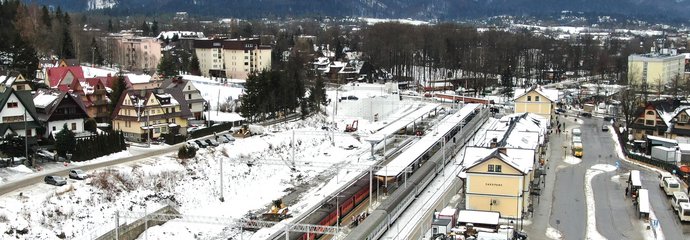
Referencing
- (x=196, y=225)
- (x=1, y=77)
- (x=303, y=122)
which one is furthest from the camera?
(x=303, y=122)

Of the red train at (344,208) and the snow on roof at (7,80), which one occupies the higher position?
the snow on roof at (7,80)

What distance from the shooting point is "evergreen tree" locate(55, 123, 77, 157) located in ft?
74.5

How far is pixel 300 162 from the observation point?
26062mm

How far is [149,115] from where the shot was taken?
2747 centimetres

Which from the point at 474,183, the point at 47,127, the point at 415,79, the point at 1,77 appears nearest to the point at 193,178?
the point at 47,127

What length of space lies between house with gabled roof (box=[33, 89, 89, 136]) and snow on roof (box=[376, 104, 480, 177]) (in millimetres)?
11884

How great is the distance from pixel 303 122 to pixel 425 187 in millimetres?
11941

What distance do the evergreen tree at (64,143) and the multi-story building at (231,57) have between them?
26.5m

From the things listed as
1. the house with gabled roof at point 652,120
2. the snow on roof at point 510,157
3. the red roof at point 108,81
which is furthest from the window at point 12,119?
the house with gabled roof at point 652,120

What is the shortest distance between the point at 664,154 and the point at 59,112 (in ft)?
77.0

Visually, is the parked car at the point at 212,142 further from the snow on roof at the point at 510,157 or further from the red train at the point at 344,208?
the snow on roof at the point at 510,157

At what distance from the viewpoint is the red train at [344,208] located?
56.3ft

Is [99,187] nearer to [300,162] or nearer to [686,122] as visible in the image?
[300,162]

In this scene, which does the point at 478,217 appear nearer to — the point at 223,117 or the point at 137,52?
the point at 223,117
